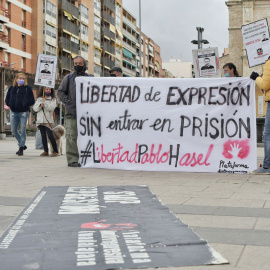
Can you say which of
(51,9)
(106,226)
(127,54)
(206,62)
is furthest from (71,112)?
(127,54)

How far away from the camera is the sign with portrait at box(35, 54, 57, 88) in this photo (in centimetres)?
1392

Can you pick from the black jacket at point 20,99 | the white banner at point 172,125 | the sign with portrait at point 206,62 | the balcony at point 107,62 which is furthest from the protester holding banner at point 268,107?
the balcony at point 107,62

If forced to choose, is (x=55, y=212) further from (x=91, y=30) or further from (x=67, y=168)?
(x=91, y=30)

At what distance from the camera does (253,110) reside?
883cm

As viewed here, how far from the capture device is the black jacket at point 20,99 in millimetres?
13422

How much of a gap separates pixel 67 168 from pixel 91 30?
71540mm

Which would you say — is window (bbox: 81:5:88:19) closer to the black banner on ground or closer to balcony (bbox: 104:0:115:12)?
balcony (bbox: 104:0:115:12)

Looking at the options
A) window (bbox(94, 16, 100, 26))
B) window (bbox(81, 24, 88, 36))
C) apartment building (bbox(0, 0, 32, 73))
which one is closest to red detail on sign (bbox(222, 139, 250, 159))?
apartment building (bbox(0, 0, 32, 73))

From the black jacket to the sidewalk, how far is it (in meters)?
3.19

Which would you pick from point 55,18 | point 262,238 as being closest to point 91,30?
point 55,18

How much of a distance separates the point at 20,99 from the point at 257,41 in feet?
19.5

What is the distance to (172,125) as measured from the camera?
9016 millimetres

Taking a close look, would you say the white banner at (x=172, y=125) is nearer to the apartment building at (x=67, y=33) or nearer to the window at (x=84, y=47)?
the apartment building at (x=67, y=33)

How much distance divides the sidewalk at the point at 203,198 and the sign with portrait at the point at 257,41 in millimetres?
2711
